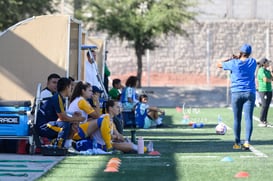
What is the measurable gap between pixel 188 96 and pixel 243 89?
72.0 ft

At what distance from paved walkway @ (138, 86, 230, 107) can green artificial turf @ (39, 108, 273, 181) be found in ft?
55.5

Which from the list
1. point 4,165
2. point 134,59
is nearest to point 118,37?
point 134,59

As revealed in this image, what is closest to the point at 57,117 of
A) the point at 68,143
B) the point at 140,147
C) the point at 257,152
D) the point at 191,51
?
the point at 68,143

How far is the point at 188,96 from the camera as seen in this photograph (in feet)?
126

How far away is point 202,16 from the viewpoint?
149ft

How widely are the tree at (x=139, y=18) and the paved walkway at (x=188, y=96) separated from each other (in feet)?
3.69

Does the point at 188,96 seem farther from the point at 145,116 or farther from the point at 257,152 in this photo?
the point at 257,152

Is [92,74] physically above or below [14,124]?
above

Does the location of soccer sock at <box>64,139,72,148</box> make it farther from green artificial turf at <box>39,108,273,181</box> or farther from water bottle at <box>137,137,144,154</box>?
water bottle at <box>137,137,144,154</box>

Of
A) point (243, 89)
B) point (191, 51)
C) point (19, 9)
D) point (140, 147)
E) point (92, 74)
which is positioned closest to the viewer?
point (140, 147)

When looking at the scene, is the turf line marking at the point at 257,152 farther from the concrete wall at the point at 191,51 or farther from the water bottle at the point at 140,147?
the concrete wall at the point at 191,51

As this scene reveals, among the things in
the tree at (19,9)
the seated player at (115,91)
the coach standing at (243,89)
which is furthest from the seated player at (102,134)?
the tree at (19,9)

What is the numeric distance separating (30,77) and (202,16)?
27.1 m

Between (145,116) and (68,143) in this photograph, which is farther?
(145,116)
